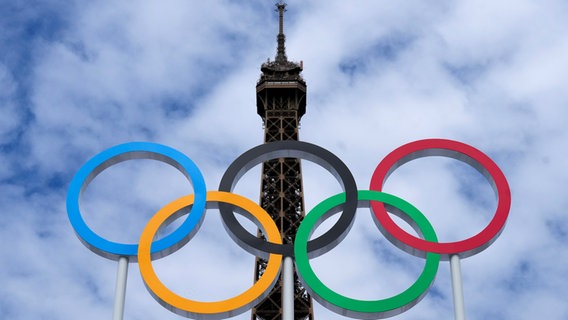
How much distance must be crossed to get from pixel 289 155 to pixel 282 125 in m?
50.3

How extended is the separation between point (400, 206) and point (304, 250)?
2.57 meters

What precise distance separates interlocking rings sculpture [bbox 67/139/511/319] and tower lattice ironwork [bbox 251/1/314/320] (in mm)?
43319

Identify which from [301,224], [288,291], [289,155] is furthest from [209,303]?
[289,155]

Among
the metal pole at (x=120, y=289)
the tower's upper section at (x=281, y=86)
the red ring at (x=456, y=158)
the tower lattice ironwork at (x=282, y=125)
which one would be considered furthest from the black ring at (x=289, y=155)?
the tower's upper section at (x=281, y=86)

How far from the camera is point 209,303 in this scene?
2197cm

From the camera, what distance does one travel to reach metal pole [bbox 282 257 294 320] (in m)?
22.2

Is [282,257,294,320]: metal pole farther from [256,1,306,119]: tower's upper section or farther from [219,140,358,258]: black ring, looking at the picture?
[256,1,306,119]: tower's upper section

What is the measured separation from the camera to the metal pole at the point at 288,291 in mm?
22250

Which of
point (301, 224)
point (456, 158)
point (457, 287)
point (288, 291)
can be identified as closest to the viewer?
point (457, 287)

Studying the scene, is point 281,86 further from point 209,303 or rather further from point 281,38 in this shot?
point 209,303

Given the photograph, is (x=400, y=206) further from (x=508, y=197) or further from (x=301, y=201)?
(x=301, y=201)

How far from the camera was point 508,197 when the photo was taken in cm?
2308

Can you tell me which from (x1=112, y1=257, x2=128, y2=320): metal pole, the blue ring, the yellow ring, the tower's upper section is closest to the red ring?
the yellow ring

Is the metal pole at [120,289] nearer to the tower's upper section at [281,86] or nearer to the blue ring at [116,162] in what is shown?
the blue ring at [116,162]
